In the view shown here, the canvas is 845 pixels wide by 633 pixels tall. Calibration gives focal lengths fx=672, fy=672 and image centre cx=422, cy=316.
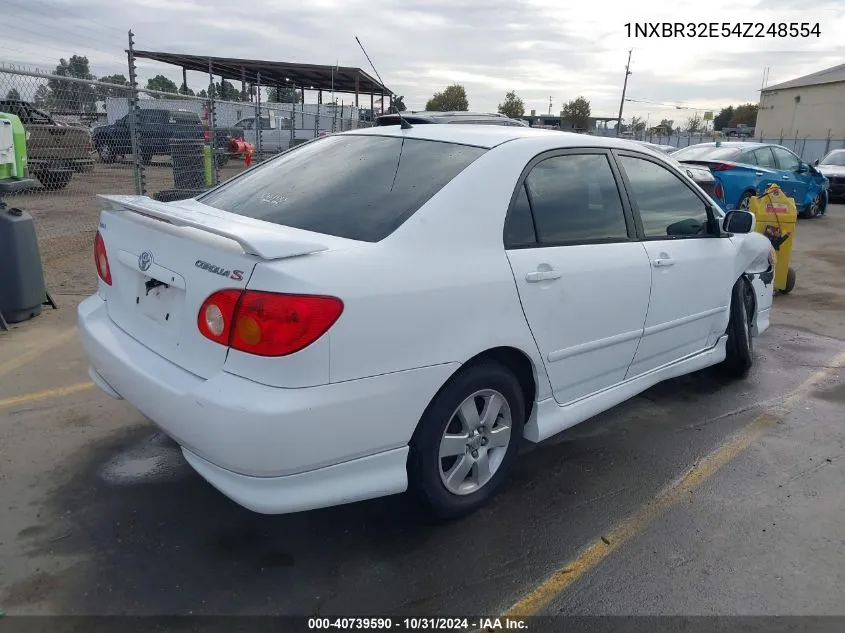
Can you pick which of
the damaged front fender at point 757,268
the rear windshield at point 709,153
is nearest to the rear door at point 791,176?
the rear windshield at point 709,153

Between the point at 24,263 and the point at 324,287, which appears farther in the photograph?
the point at 24,263

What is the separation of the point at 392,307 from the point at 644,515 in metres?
1.65

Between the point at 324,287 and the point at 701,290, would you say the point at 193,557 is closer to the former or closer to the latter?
the point at 324,287

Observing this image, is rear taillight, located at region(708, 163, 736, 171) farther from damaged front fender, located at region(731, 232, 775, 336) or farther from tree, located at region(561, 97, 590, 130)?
tree, located at region(561, 97, 590, 130)

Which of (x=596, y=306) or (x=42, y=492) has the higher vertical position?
(x=596, y=306)

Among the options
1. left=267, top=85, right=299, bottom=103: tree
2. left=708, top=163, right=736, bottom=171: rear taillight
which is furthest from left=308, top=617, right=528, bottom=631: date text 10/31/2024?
left=267, top=85, right=299, bottom=103: tree

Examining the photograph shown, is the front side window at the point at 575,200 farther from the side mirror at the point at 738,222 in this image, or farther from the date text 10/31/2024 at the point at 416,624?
the date text 10/31/2024 at the point at 416,624

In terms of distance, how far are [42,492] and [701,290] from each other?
370 centimetres

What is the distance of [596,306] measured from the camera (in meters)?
3.25

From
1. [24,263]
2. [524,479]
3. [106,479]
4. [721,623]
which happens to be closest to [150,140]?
[24,263]

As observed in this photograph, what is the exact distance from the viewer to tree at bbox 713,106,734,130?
332 feet

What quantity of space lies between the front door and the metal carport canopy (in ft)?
61.9

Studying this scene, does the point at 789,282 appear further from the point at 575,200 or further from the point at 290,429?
the point at 290,429

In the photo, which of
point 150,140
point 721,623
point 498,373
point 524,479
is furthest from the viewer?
point 150,140
